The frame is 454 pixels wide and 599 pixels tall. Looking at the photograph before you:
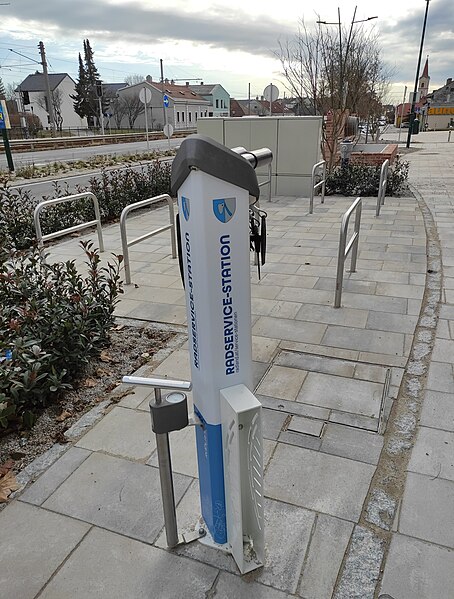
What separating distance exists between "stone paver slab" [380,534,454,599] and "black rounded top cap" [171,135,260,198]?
1515mm

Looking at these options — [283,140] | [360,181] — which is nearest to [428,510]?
[283,140]

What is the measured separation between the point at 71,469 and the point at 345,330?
91.2 inches

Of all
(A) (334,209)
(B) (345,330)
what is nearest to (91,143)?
(A) (334,209)

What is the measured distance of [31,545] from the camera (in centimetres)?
190

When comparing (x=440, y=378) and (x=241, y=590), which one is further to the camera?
(x=440, y=378)

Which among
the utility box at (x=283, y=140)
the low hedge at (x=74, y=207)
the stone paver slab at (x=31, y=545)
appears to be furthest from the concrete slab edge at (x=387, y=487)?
the utility box at (x=283, y=140)

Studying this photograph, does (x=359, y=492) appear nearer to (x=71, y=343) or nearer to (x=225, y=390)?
(x=225, y=390)

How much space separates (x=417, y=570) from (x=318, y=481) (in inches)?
21.6

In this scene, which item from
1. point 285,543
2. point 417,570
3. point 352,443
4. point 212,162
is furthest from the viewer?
point 352,443

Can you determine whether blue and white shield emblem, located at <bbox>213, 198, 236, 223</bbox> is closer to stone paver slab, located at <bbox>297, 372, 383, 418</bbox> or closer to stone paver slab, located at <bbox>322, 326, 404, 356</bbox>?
stone paver slab, located at <bbox>297, 372, 383, 418</bbox>

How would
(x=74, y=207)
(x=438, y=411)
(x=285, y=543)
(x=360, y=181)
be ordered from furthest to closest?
(x=360, y=181) → (x=74, y=207) → (x=438, y=411) → (x=285, y=543)

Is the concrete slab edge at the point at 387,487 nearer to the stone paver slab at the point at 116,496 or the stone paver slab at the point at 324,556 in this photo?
the stone paver slab at the point at 324,556

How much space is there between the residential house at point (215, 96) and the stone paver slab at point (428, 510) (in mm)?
70121

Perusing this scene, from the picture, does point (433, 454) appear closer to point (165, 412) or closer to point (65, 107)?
point (165, 412)
